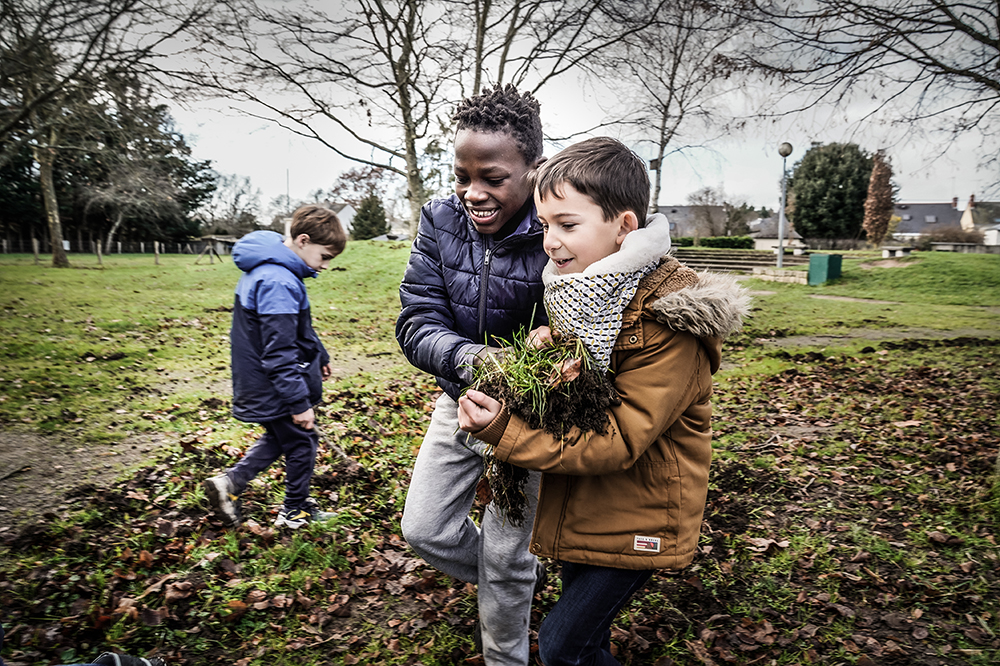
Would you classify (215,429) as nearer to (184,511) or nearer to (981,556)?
(184,511)

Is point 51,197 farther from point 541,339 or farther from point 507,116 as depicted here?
point 541,339

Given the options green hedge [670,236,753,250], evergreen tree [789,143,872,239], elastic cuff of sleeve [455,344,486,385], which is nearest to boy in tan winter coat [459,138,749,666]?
elastic cuff of sleeve [455,344,486,385]

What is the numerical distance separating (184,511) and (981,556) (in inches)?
207

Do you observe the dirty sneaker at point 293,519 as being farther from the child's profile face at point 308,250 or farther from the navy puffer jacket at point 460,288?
the navy puffer jacket at point 460,288

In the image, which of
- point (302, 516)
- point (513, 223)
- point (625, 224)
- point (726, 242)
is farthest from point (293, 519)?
point (726, 242)

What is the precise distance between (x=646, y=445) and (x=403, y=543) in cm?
262

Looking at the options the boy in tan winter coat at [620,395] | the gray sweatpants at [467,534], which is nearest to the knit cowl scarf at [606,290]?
the boy in tan winter coat at [620,395]

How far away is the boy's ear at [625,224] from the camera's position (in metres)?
1.79

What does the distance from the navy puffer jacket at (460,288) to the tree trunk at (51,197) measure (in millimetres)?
6439

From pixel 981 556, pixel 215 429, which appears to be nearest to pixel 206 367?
pixel 215 429

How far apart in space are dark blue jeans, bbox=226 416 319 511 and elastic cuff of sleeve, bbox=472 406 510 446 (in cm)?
244

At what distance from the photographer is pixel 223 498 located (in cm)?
370

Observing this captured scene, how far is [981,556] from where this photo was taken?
3529mm

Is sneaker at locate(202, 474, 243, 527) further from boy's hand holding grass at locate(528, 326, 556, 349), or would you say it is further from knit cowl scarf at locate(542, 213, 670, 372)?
knit cowl scarf at locate(542, 213, 670, 372)
